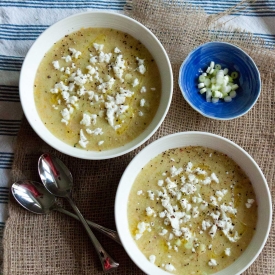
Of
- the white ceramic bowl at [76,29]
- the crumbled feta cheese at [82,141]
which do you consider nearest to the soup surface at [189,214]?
the white ceramic bowl at [76,29]

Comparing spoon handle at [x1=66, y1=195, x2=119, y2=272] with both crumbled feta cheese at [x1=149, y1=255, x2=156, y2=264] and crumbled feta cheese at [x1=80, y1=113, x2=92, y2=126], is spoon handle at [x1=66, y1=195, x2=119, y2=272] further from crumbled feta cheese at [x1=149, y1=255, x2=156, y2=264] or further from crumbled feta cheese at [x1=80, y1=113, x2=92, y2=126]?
crumbled feta cheese at [x1=80, y1=113, x2=92, y2=126]

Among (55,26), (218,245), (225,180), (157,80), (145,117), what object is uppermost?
(55,26)

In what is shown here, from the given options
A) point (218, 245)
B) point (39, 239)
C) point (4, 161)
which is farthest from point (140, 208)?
point (4, 161)

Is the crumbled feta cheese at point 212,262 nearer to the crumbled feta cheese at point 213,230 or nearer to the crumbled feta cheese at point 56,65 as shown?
the crumbled feta cheese at point 213,230

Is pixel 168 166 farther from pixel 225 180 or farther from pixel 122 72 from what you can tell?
pixel 122 72

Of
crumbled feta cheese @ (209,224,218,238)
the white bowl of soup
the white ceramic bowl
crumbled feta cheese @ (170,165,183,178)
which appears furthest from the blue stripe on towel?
crumbled feta cheese @ (209,224,218,238)

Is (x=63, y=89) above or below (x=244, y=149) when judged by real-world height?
above

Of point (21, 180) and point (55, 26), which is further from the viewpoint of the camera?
point (21, 180)
